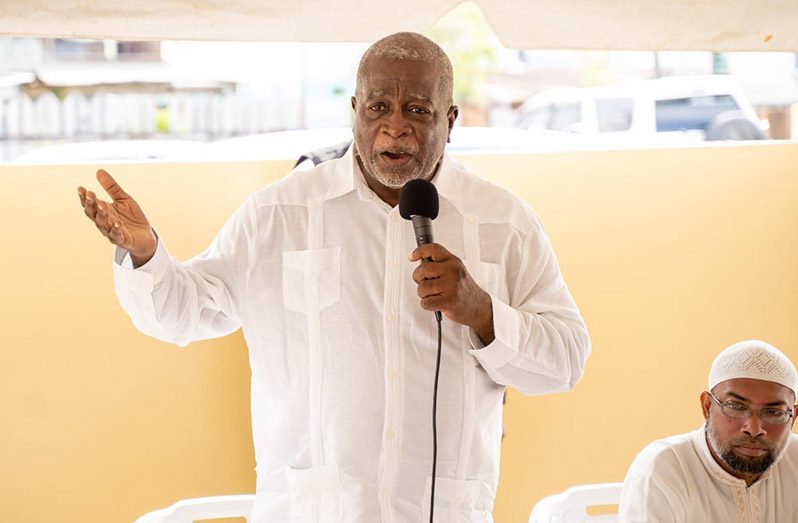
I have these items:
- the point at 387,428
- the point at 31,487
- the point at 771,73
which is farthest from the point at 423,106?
the point at 771,73

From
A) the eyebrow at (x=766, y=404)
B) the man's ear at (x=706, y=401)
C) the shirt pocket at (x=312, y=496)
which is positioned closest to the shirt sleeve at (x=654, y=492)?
the man's ear at (x=706, y=401)

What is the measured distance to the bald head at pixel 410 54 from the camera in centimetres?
230

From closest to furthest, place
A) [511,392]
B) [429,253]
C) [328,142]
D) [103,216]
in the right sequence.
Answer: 1. [429,253]
2. [103,216]
3. [511,392]
4. [328,142]

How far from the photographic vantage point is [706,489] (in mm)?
3355

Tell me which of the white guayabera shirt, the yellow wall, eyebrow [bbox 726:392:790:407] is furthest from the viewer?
the yellow wall

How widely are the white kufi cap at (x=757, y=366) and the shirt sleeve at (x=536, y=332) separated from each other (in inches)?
45.9

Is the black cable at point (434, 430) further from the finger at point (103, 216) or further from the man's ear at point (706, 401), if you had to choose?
the man's ear at point (706, 401)

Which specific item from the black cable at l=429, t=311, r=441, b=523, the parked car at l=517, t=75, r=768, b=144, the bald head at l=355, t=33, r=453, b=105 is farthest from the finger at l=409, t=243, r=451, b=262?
the parked car at l=517, t=75, r=768, b=144

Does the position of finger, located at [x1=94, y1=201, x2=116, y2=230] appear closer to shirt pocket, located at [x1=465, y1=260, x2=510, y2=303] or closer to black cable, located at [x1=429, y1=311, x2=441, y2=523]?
black cable, located at [x1=429, y1=311, x2=441, y2=523]

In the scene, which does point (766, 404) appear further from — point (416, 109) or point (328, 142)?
point (328, 142)

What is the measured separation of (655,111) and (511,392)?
5.34 ft

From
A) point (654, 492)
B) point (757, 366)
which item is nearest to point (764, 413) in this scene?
point (757, 366)

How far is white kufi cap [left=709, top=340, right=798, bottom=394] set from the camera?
3.27 m

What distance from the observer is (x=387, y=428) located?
7.39 ft
